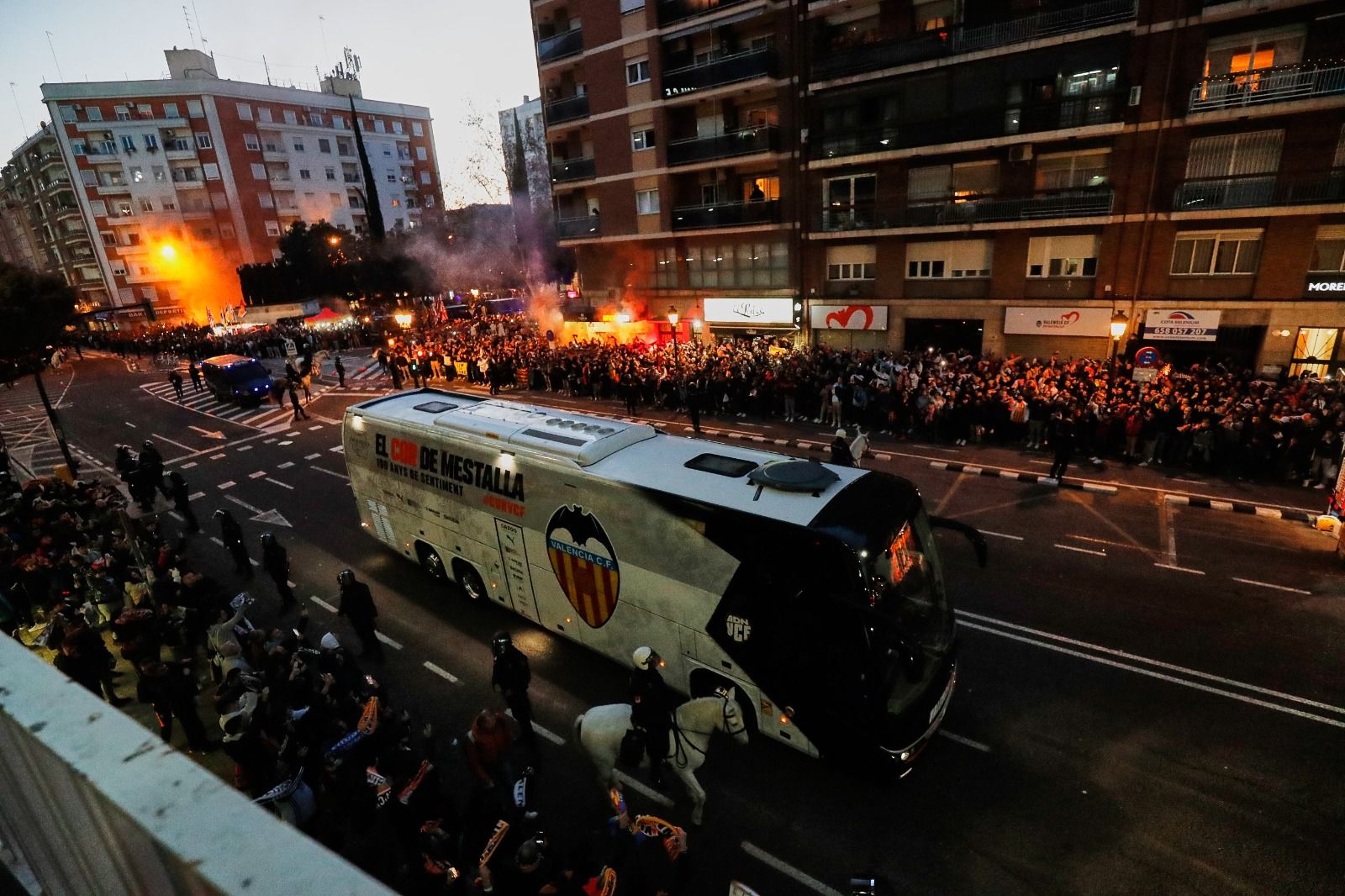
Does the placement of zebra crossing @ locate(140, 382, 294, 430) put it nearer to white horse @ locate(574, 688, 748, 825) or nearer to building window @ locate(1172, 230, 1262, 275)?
white horse @ locate(574, 688, 748, 825)

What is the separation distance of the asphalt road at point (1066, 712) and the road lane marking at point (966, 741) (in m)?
0.03

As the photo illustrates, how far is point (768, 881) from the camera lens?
6.48 m

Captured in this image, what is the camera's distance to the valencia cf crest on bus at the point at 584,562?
28.1 feet

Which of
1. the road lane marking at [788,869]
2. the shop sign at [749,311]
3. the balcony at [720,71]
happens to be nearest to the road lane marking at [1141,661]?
the road lane marking at [788,869]

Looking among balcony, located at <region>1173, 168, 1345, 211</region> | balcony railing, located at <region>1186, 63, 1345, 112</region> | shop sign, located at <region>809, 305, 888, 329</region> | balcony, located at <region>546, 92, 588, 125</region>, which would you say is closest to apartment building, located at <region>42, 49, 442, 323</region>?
balcony, located at <region>546, 92, 588, 125</region>

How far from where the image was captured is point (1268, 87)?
61.8 ft

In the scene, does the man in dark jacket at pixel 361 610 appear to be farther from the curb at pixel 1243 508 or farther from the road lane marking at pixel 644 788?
the curb at pixel 1243 508

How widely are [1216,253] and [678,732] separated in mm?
24741

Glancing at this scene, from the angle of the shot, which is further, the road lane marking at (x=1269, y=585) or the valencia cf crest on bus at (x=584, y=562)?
the road lane marking at (x=1269, y=585)

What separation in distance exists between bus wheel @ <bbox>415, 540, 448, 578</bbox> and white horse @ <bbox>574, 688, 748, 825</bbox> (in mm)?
6193

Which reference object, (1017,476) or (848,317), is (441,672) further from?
(848,317)

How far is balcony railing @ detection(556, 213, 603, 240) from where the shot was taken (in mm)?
34188

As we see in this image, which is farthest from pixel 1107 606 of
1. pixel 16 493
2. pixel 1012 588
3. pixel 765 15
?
pixel 765 15

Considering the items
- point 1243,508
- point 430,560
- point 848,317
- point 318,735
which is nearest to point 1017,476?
point 1243,508
